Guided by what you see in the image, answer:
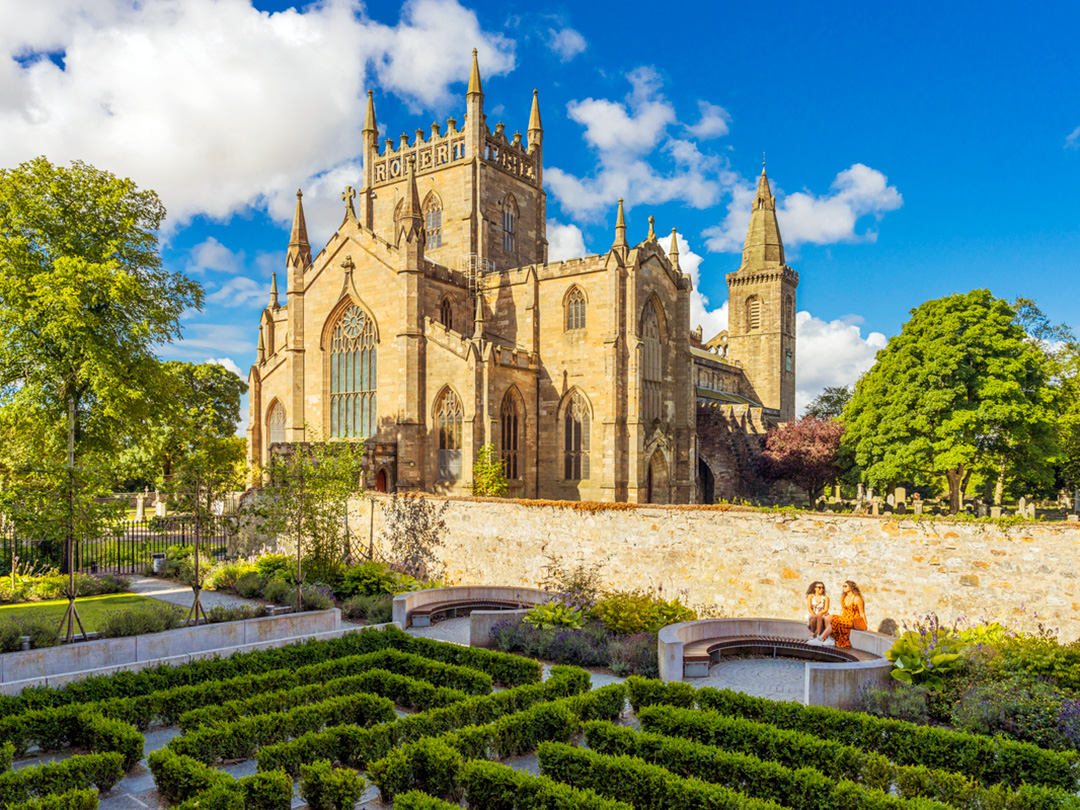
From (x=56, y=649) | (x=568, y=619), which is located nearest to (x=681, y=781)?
(x=568, y=619)

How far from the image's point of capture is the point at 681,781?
7.79 m

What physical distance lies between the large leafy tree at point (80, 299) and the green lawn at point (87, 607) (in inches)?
237

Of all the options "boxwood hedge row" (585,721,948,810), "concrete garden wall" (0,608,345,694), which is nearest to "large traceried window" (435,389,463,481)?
"concrete garden wall" (0,608,345,694)

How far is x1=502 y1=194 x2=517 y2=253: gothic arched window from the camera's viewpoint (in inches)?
1786

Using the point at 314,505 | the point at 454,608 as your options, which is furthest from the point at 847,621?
the point at 314,505

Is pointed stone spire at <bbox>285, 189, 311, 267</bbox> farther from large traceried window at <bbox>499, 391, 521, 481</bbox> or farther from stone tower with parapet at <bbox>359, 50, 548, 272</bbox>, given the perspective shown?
large traceried window at <bbox>499, 391, 521, 481</bbox>

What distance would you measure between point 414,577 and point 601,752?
1459cm

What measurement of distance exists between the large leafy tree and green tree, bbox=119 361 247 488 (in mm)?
1285

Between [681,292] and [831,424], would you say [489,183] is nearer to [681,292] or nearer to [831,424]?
[681,292]

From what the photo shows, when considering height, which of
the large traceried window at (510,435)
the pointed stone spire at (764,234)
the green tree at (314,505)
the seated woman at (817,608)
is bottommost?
the seated woman at (817,608)

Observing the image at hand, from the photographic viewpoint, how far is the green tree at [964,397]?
1266 inches

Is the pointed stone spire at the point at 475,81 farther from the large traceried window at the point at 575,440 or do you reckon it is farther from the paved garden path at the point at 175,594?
the paved garden path at the point at 175,594

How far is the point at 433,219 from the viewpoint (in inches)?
1788

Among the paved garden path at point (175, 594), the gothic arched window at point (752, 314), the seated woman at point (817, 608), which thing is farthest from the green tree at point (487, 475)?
the gothic arched window at point (752, 314)
